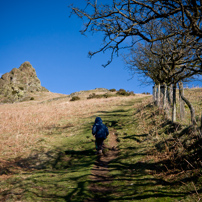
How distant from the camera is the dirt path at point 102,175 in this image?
628cm

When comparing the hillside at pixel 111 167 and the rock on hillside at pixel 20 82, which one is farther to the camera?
the rock on hillside at pixel 20 82

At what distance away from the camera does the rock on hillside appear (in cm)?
7244

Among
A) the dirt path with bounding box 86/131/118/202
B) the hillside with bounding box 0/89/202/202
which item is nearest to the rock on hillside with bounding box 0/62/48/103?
the hillside with bounding box 0/89/202/202

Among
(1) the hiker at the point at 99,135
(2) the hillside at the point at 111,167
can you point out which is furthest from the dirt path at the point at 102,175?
(1) the hiker at the point at 99,135

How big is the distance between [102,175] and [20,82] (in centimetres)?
8849

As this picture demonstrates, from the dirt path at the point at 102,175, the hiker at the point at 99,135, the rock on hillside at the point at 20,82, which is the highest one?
the rock on hillside at the point at 20,82

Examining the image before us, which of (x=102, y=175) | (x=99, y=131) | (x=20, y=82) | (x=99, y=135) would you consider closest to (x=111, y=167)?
(x=102, y=175)

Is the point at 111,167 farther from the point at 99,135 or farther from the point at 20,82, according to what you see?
the point at 20,82

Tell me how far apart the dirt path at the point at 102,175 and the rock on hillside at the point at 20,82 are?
63703 millimetres

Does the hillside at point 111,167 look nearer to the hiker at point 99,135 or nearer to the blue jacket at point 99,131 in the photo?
the hiker at point 99,135

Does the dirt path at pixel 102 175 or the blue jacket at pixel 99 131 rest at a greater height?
the blue jacket at pixel 99 131

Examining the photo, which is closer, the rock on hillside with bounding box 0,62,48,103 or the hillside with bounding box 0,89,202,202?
the hillside with bounding box 0,89,202,202

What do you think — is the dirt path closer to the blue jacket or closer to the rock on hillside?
the blue jacket

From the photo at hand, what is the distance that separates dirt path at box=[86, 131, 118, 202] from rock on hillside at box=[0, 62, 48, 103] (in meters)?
A: 63.7
